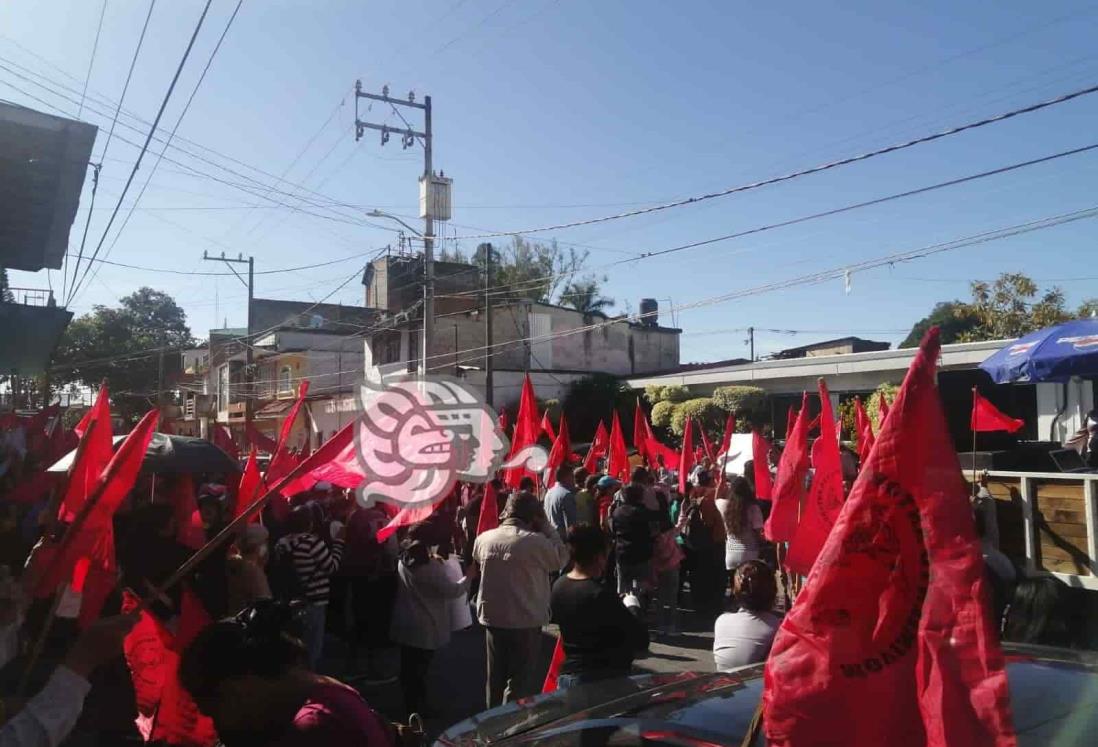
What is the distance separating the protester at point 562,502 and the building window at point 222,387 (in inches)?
1738

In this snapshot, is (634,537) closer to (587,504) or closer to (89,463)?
(587,504)

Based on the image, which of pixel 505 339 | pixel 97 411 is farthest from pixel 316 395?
pixel 97 411

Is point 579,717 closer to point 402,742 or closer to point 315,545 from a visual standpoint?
point 402,742

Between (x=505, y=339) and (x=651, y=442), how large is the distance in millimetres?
21801

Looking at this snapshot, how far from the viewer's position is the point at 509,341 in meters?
34.1

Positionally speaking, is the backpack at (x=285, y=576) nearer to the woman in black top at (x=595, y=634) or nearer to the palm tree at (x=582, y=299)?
the woman in black top at (x=595, y=634)

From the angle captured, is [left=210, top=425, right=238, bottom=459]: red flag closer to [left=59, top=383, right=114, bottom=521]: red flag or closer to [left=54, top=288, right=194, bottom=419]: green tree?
[left=59, top=383, right=114, bottom=521]: red flag

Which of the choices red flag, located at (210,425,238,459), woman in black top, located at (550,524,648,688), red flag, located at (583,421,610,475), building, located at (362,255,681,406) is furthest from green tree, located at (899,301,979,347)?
woman in black top, located at (550,524,648,688)

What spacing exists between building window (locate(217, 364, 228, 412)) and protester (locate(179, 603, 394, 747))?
165 ft

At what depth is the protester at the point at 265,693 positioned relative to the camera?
2145 millimetres

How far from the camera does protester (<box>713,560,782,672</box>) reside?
396 centimetres

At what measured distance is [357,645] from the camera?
7.69m

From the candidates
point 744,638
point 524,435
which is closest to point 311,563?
point 744,638

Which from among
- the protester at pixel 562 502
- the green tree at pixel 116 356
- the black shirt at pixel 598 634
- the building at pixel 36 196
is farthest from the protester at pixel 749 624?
the green tree at pixel 116 356
